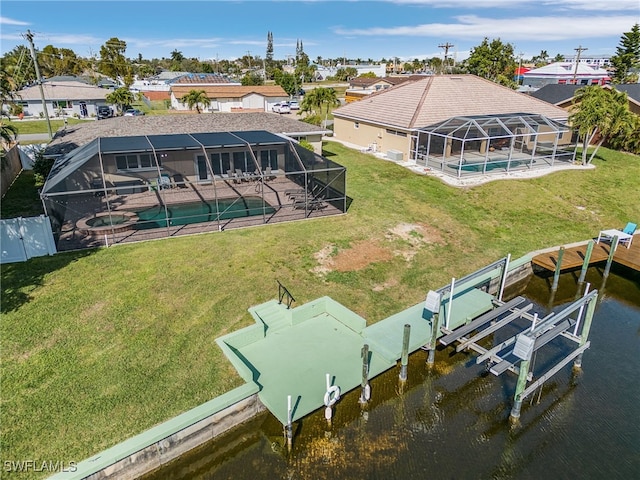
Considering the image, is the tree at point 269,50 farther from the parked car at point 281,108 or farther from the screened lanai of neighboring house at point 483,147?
the screened lanai of neighboring house at point 483,147

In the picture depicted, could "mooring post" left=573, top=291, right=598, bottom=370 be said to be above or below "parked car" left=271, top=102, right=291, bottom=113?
below

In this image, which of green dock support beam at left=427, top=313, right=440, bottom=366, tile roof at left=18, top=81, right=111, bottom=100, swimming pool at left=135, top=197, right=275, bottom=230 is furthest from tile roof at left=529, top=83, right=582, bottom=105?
tile roof at left=18, top=81, right=111, bottom=100

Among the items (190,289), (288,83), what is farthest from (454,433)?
(288,83)

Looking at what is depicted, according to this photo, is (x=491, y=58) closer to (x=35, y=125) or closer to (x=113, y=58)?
(x=35, y=125)

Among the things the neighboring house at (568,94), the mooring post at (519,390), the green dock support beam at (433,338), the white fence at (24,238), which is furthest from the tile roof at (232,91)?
the mooring post at (519,390)

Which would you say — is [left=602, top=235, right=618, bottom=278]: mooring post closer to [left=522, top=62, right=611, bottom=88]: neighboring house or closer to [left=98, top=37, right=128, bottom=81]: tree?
[left=522, top=62, right=611, bottom=88]: neighboring house

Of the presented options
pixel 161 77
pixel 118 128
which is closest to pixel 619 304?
pixel 118 128

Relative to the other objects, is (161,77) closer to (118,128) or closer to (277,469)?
(118,128)
